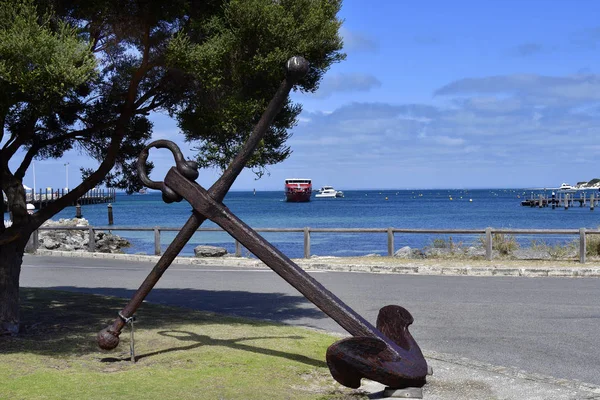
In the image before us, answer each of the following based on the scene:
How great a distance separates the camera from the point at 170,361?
7367 mm

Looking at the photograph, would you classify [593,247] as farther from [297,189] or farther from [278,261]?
[297,189]

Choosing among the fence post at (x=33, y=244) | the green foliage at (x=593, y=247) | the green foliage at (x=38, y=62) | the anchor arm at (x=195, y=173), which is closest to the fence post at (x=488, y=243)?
the green foliage at (x=593, y=247)

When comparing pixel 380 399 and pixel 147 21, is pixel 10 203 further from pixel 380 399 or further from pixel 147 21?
pixel 380 399

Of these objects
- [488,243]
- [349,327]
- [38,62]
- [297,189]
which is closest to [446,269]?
[488,243]

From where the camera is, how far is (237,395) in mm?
6172

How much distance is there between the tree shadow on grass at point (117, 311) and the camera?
26.7 feet

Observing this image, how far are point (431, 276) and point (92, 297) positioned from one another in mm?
7938

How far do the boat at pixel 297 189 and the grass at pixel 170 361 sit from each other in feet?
406

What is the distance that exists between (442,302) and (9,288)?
6999 millimetres

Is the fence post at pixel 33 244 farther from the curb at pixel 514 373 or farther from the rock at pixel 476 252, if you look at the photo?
the curb at pixel 514 373

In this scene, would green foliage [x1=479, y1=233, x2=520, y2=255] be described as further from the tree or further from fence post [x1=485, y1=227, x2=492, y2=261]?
the tree

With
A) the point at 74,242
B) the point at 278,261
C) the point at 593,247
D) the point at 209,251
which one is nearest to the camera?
the point at 278,261

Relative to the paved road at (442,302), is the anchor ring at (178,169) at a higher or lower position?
higher

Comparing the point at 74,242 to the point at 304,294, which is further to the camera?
the point at 74,242
